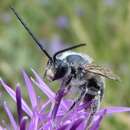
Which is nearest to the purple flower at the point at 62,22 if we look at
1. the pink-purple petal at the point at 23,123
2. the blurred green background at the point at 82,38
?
the blurred green background at the point at 82,38

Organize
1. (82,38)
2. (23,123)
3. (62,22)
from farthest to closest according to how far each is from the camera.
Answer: (62,22)
(82,38)
(23,123)

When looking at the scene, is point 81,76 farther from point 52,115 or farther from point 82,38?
point 82,38

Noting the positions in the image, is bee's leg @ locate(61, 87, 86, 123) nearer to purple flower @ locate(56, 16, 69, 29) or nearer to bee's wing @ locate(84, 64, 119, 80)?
bee's wing @ locate(84, 64, 119, 80)

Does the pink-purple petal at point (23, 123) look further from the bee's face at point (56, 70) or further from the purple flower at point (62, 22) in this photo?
the purple flower at point (62, 22)

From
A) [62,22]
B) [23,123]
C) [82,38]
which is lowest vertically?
[62,22]

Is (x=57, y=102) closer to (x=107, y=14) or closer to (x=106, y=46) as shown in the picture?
(x=106, y=46)

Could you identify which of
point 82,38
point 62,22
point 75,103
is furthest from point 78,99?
point 62,22

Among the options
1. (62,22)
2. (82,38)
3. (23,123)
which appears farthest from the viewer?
(62,22)
